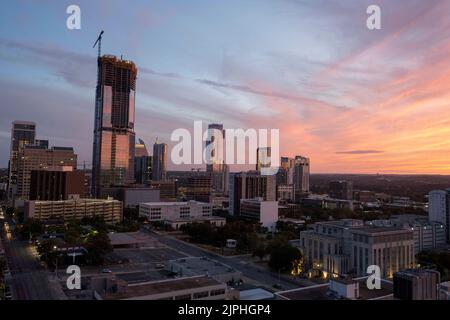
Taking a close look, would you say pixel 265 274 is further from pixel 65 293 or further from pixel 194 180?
pixel 194 180

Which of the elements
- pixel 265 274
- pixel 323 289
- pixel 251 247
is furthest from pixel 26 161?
pixel 323 289

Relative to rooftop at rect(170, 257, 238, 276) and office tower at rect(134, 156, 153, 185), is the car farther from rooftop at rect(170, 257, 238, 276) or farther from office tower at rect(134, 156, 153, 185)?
office tower at rect(134, 156, 153, 185)

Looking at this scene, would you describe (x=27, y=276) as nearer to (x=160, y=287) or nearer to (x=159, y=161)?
(x=160, y=287)

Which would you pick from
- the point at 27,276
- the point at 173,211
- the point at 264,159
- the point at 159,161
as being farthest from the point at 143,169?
the point at 27,276

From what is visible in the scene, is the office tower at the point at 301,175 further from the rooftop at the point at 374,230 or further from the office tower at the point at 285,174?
the rooftop at the point at 374,230

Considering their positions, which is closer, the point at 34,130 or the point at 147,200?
the point at 147,200

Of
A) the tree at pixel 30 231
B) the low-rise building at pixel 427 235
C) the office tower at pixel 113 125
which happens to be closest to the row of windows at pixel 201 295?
the low-rise building at pixel 427 235
